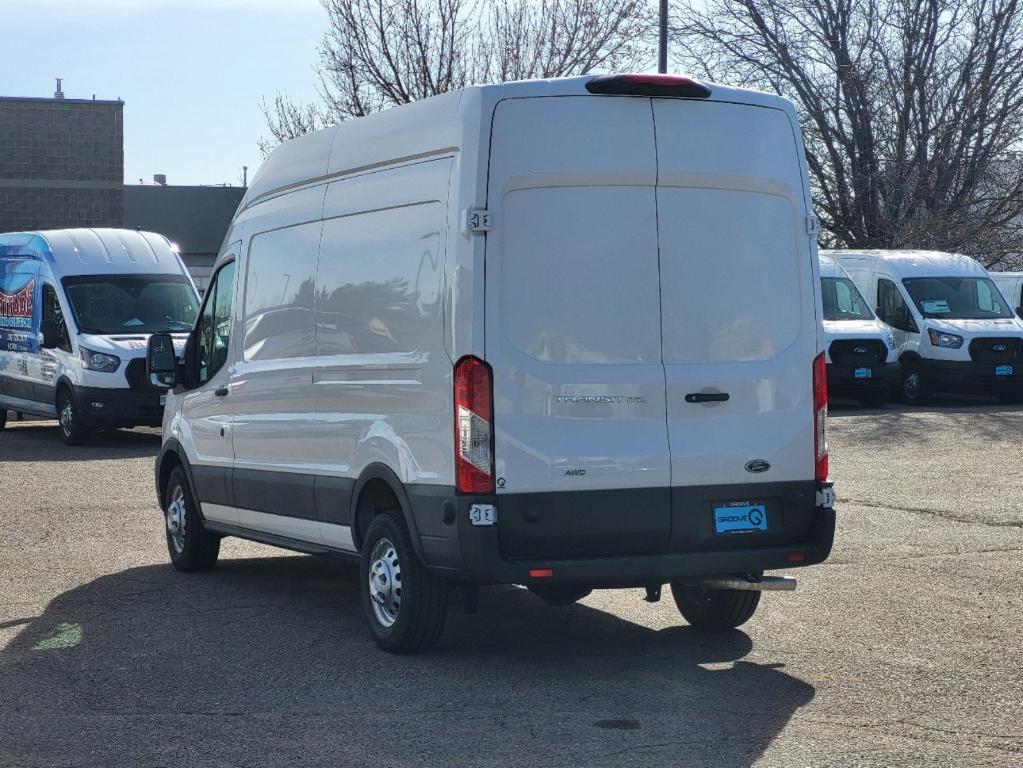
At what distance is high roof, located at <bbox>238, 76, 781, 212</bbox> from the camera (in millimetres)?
6914

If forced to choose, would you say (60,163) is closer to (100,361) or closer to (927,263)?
(927,263)

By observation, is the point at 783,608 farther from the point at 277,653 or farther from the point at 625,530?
the point at 277,653

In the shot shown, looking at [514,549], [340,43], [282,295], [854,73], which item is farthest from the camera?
[340,43]

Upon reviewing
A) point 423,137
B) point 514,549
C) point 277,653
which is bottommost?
point 277,653

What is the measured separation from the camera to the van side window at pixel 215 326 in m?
9.50

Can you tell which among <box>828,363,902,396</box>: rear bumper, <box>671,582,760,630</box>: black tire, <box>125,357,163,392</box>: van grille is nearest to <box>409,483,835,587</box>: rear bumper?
<box>671,582,760,630</box>: black tire

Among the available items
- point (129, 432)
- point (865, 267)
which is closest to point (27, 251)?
point (129, 432)

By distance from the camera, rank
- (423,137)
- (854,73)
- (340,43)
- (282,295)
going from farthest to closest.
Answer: (340,43)
(854,73)
(282,295)
(423,137)

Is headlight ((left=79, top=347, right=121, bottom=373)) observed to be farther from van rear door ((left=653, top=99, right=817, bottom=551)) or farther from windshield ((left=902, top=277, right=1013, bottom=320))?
van rear door ((left=653, top=99, right=817, bottom=551))

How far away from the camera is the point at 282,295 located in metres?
8.60

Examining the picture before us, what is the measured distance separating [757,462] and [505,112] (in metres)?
1.93

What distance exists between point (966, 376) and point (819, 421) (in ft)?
60.0

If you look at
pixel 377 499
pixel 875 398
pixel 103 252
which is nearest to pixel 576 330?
pixel 377 499

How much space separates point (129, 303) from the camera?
20.5 metres
